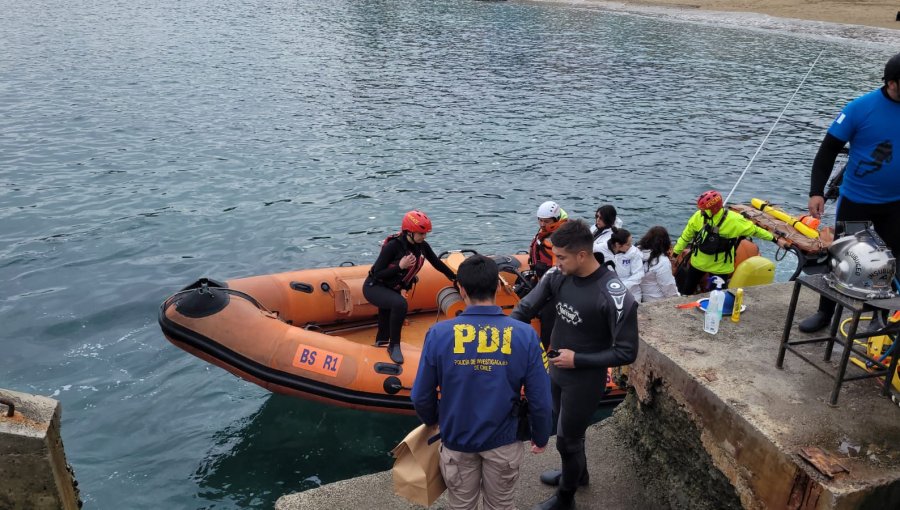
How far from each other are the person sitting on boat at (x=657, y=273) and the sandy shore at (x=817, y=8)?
36455 mm

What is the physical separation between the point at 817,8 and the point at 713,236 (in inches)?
1619

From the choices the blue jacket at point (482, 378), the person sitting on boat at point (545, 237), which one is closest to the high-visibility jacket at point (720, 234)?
the person sitting on boat at point (545, 237)

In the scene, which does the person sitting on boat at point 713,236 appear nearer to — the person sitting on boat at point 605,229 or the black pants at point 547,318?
the person sitting on boat at point 605,229

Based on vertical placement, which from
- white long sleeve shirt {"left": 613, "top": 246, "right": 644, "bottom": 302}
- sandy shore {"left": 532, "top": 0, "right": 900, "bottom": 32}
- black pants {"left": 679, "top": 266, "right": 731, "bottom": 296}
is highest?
sandy shore {"left": 532, "top": 0, "right": 900, "bottom": 32}

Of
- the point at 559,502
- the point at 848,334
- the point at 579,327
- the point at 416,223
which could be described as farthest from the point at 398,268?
the point at 848,334

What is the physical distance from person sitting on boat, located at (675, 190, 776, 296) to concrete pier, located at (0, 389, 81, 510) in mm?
5890

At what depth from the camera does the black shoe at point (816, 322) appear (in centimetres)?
453

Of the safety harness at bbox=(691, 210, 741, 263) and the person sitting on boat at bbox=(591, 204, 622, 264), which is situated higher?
the person sitting on boat at bbox=(591, 204, 622, 264)

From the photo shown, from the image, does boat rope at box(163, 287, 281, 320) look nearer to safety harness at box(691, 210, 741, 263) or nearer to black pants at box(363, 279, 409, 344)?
black pants at box(363, 279, 409, 344)

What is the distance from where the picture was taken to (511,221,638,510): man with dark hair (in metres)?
3.62

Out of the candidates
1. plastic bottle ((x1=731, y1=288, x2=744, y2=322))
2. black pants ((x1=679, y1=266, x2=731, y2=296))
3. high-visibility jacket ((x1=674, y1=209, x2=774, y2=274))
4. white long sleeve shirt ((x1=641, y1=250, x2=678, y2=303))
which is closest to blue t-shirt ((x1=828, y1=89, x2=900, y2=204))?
plastic bottle ((x1=731, y1=288, x2=744, y2=322))

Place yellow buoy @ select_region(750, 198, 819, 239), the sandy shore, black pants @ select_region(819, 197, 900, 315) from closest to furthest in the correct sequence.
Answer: black pants @ select_region(819, 197, 900, 315), yellow buoy @ select_region(750, 198, 819, 239), the sandy shore

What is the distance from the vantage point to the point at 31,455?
144 inches

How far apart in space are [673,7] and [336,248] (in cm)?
4100
